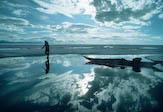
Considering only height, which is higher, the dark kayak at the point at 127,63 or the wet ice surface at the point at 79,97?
the dark kayak at the point at 127,63

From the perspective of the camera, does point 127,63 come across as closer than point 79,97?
No

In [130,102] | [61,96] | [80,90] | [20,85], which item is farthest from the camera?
[20,85]

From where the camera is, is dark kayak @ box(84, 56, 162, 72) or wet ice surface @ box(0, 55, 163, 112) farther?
dark kayak @ box(84, 56, 162, 72)

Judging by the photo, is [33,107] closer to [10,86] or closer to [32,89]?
[32,89]

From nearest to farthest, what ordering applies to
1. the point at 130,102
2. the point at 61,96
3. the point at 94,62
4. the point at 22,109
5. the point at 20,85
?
the point at 22,109, the point at 130,102, the point at 61,96, the point at 20,85, the point at 94,62

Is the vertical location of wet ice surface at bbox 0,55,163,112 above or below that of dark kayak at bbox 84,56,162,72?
below

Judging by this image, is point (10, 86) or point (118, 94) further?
point (10, 86)

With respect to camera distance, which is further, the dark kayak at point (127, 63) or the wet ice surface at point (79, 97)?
the dark kayak at point (127, 63)

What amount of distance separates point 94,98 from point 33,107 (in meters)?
3.96

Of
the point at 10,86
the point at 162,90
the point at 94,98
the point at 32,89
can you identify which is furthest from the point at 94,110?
the point at 10,86

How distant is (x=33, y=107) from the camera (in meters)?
5.62

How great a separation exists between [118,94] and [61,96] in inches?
173

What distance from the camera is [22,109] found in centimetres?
543

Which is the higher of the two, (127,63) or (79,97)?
(127,63)
